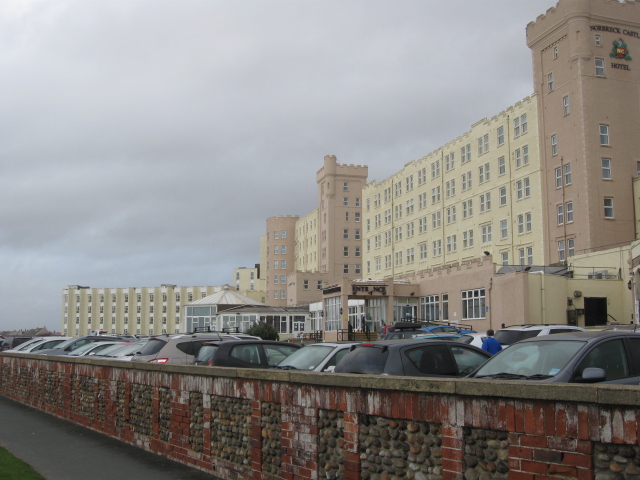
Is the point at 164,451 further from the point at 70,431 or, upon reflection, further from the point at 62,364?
the point at 62,364

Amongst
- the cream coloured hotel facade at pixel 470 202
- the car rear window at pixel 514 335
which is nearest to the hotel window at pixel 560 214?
the cream coloured hotel facade at pixel 470 202

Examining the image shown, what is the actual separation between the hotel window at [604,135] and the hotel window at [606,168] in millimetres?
1033

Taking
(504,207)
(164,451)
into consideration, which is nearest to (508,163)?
(504,207)

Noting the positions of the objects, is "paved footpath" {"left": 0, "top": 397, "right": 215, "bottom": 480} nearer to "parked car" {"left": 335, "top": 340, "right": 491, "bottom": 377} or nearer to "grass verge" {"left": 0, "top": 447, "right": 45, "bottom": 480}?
"grass verge" {"left": 0, "top": 447, "right": 45, "bottom": 480}

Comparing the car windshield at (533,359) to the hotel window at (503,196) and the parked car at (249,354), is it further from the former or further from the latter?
the hotel window at (503,196)

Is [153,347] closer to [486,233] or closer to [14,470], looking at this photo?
[14,470]

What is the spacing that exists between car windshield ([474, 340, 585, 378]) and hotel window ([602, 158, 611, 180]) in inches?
1569

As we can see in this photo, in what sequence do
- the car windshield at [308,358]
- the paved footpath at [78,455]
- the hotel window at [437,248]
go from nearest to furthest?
the paved footpath at [78,455]
the car windshield at [308,358]
the hotel window at [437,248]

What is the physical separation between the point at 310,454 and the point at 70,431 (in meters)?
9.51

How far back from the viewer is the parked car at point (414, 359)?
1062 cm

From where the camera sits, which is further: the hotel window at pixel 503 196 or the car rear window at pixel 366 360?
the hotel window at pixel 503 196

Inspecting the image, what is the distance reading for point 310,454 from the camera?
8.23 m

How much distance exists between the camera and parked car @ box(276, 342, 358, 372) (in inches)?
523

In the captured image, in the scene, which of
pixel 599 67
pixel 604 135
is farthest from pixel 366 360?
pixel 599 67
